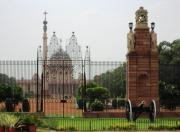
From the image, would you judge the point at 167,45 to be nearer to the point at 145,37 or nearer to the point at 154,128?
the point at 145,37

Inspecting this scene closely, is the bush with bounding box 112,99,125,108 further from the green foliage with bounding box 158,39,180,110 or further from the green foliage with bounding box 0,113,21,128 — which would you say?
the green foliage with bounding box 0,113,21,128

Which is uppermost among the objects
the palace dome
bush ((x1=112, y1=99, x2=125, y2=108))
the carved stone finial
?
the carved stone finial

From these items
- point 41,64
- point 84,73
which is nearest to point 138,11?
point 84,73

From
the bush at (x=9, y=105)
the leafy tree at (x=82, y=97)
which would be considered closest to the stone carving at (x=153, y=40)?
the leafy tree at (x=82, y=97)

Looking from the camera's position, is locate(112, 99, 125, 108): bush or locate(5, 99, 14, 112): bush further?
locate(112, 99, 125, 108): bush

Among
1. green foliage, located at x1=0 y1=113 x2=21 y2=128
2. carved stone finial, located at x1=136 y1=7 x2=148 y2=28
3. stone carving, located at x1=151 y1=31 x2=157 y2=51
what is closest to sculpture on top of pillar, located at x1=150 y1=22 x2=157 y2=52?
stone carving, located at x1=151 y1=31 x2=157 y2=51

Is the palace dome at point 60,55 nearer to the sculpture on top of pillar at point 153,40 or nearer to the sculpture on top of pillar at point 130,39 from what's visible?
the sculpture on top of pillar at point 130,39

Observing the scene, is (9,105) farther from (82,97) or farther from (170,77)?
(170,77)

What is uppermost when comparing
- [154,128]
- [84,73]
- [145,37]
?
[145,37]

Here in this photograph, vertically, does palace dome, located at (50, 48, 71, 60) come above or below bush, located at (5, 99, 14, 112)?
above

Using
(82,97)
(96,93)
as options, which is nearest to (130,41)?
(82,97)

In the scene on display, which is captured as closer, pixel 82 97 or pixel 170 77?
pixel 82 97

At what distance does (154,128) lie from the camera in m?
20.2

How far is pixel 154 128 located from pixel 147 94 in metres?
8.10
